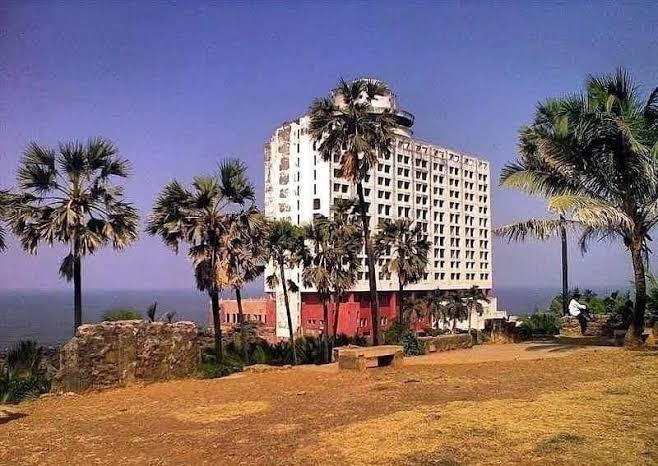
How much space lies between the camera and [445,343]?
799 inches

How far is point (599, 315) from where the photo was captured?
24.2 m

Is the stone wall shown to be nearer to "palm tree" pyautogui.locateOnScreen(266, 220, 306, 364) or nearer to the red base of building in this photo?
"palm tree" pyautogui.locateOnScreen(266, 220, 306, 364)

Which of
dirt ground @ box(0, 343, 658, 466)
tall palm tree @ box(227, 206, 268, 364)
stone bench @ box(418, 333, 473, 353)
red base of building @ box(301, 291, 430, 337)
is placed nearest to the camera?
dirt ground @ box(0, 343, 658, 466)

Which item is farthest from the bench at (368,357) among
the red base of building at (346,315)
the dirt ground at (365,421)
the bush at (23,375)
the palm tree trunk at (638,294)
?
the red base of building at (346,315)

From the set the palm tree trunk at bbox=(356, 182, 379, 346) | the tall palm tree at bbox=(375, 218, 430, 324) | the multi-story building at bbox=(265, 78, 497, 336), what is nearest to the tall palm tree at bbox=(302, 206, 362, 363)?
the tall palm tree at bbox=(375, 218, 430, 324)

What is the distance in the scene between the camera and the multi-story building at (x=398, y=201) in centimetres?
5744

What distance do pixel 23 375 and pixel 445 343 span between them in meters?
12.6

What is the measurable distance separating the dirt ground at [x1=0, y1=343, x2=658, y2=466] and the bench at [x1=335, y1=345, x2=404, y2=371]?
98 centimetres

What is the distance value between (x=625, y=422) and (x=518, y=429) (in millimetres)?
1510

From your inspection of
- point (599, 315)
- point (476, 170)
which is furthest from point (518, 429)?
point (476, 170)

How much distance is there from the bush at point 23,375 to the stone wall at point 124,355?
40.4 inches

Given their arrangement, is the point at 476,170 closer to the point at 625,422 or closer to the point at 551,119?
the point at 551,119

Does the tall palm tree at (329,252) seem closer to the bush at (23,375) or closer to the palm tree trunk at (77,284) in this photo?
the palm tree trunk at (77,284)

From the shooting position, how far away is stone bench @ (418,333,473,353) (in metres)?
19.9
